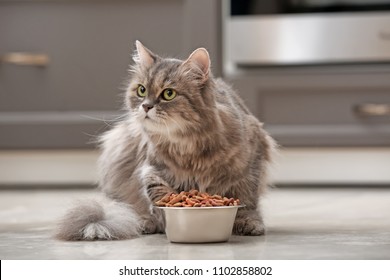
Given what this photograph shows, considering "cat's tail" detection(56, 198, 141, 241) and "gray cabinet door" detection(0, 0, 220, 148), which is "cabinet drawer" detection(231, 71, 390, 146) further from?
"cat's tail" detection(56, 198, 141, 241)

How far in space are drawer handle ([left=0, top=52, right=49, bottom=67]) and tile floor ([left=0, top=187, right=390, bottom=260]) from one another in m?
0.69

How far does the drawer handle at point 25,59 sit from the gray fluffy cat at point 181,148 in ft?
4.49

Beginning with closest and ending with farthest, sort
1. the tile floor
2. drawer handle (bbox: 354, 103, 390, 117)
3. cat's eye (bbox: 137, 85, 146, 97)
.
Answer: the tile floor → cat's eye (bbox: 137, 85, 146, 97) → drawer handle (bbox: 354, 103, 390, 117)

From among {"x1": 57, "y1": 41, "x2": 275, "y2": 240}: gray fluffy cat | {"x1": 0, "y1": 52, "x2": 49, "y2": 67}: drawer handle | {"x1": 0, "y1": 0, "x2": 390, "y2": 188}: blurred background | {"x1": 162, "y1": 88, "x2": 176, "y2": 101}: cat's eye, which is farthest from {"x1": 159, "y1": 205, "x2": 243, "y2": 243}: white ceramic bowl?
{"x1": 0, "y1": 52, "x2": 49, "y2": 67}: drawer handle

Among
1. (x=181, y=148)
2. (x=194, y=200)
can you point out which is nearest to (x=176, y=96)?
(x=181, y=148)

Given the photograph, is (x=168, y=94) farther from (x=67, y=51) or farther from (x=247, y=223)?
(x=67, y=51)

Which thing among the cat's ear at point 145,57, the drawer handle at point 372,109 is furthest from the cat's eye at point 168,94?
the drawer handle at point 372,109

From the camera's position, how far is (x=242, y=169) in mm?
1921

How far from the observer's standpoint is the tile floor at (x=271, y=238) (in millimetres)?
1641

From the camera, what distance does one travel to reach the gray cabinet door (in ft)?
10.6

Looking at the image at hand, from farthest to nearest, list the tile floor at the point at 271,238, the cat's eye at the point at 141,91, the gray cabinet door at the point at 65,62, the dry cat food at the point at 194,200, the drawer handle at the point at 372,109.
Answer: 1. the gray cabinet door at the point at 65,62
2. the drawer handle at the point at 372,109
3. the cat's eye at the point at 141,91
4. the dry cat food at the point at 194,200
5. the tile floor at the point at 271,238

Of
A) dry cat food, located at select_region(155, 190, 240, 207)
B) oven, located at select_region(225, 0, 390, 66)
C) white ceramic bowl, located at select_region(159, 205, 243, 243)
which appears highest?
oven, located at select_region(225, 0, 390, 66)

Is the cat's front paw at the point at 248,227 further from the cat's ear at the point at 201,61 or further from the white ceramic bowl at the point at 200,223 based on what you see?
the cat's ear at the point at 201,61

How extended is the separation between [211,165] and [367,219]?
0.59 m
